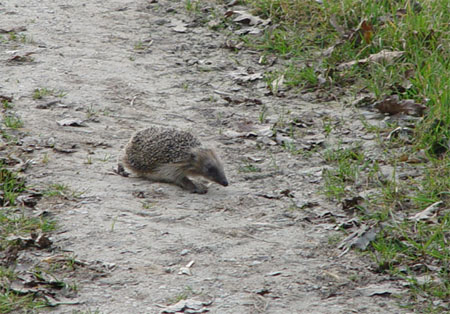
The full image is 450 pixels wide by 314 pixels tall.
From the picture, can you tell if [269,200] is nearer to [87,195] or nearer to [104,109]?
[87,195]

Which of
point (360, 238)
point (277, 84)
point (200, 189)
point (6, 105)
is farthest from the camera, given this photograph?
point (277, 84)

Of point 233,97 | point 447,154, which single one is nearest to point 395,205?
point 447,154

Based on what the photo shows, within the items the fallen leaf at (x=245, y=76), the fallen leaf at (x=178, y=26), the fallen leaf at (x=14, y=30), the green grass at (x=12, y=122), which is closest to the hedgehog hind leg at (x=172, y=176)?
the green grass at (x=12, y=122)

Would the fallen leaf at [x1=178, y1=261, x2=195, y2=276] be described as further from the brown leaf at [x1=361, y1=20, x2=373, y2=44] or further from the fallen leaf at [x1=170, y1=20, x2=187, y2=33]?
the fallen leaf at [x1=170, y1=20, x2=187, y2=33]

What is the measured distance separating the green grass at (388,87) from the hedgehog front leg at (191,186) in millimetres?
1145

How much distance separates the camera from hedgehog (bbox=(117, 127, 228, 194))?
6.64 m

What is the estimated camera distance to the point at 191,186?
260 inches

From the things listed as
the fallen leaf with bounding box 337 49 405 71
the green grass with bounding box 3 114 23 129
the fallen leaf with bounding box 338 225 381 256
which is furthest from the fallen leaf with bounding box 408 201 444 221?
the green grass with bounding box 3 114 23 129

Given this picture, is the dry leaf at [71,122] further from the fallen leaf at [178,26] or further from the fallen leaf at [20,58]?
the fallen leaf at [178,26]

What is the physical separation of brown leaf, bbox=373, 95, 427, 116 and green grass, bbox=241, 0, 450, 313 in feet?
0.38

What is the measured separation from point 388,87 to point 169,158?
2756 millimetres

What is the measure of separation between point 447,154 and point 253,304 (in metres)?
2.73

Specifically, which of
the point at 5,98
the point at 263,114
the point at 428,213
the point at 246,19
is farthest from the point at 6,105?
the point at 428,213

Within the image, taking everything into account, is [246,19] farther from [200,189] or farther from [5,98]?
[200,189]
